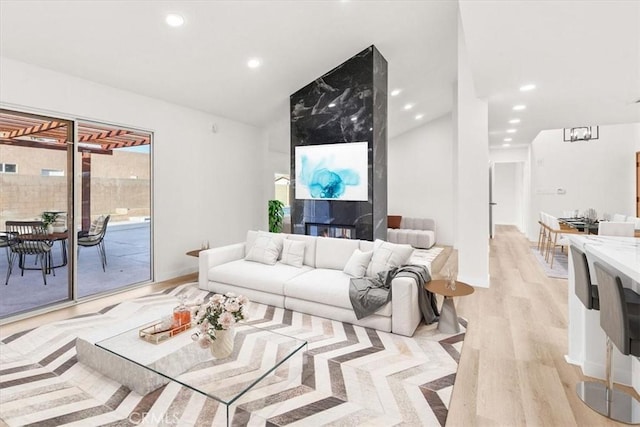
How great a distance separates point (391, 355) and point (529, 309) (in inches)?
83.4

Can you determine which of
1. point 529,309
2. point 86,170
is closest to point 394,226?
point 529,309

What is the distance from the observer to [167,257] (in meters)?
5.07

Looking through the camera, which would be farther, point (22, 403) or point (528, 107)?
point (528, 107)

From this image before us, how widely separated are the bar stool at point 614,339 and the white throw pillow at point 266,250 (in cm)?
321

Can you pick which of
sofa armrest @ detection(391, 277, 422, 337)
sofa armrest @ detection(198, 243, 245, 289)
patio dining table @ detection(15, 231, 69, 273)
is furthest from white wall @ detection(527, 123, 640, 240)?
patio dining table @ detection(15, 231, 69, 273)

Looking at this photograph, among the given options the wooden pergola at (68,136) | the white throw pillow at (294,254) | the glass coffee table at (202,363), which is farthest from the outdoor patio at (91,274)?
the white throw pillow at (294,254)

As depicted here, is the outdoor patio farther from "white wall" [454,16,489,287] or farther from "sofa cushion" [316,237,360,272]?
"white wall" [454,16,489,287]

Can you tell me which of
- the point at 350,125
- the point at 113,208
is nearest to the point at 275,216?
the point at 350,125

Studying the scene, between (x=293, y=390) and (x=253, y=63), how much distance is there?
4.11 meters

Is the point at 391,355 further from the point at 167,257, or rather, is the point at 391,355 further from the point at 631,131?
the point at 631,131

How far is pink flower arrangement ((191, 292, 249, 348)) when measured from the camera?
2.04m

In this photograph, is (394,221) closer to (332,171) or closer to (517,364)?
(332,171)

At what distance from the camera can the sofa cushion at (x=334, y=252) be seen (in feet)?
12.9

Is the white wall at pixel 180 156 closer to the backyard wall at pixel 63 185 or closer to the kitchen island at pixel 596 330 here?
the backyard wall at pixel 63 185
